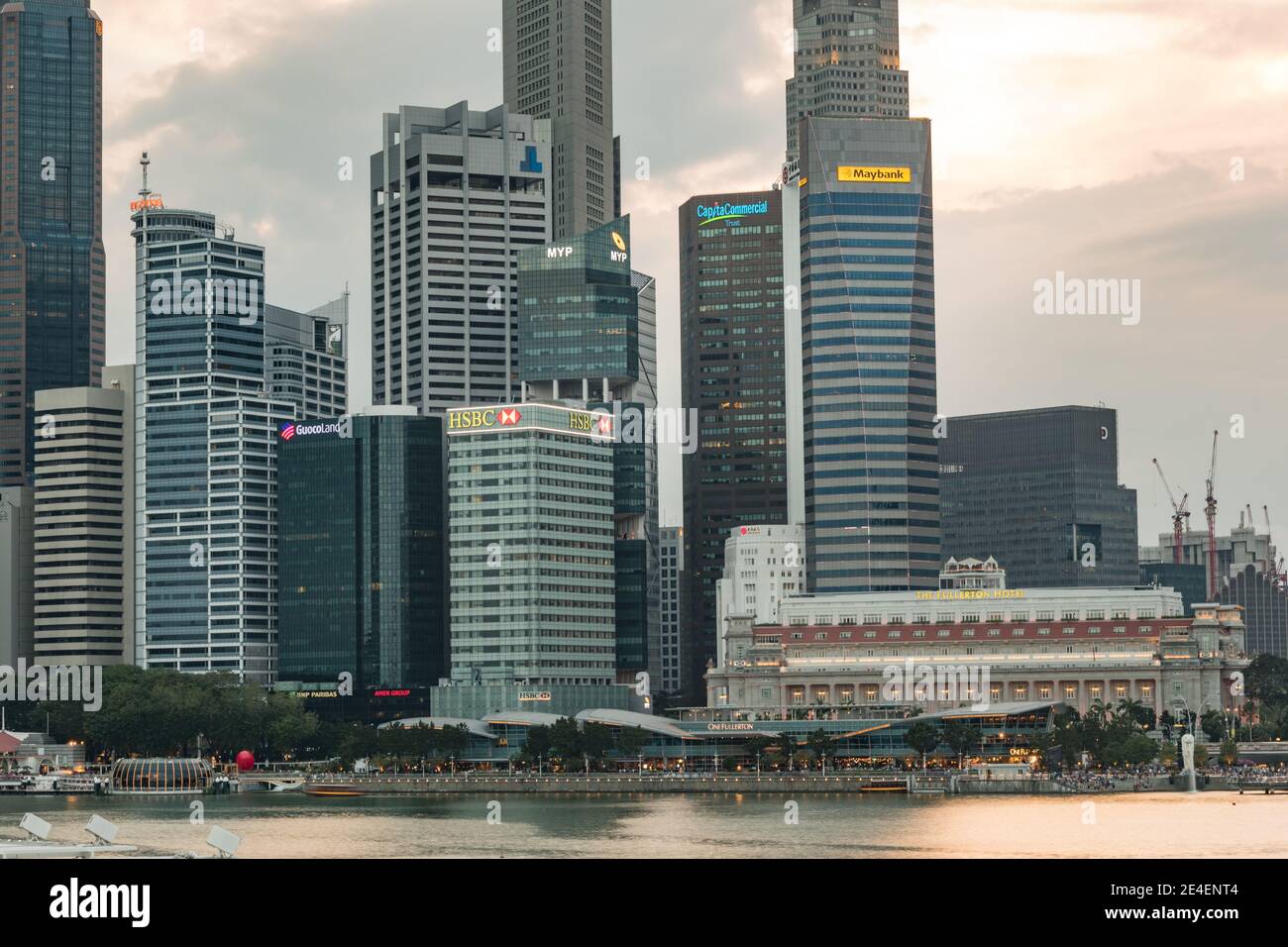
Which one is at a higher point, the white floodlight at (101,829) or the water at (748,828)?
the white floodlight at (101,829)

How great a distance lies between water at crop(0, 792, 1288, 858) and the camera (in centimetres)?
12781

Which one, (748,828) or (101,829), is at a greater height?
(101,829)

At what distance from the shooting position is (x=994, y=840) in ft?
443

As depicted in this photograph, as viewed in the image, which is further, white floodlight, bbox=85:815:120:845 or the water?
the water

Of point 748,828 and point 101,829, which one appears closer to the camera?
point 101,829

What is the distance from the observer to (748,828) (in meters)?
153

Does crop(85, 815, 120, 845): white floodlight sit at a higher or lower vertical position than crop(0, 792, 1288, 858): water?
higher

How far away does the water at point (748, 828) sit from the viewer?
419 ft

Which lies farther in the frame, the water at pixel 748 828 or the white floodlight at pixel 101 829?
the water at pixel 748 828
